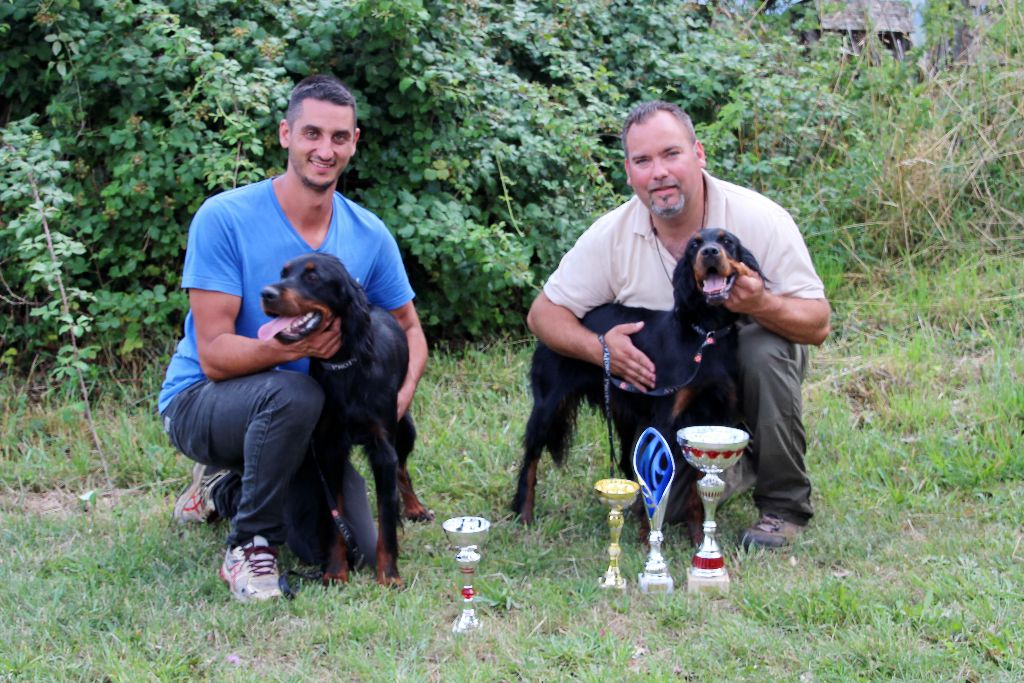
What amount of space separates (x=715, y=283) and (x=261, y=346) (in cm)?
137

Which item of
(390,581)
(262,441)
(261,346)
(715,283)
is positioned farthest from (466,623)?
(715,283)

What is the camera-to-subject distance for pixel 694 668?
2.71 metres

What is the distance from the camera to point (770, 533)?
11.8ft

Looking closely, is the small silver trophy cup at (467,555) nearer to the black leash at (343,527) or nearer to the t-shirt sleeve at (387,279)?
the black leash at (343,527)

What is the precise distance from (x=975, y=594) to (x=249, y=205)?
7.87 ft

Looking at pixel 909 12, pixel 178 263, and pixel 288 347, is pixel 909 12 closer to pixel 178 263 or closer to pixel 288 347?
pixel 178 263

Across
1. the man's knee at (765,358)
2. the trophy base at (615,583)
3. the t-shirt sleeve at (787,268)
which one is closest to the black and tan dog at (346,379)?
the trophy base at (615,583)

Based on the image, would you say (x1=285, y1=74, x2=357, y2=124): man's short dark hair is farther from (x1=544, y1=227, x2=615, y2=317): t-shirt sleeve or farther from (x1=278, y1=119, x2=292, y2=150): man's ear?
(x1=544, y1=227, x2=615, y2=317): t-shirt sleeve

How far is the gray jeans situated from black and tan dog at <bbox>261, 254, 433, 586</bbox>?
0.26 feet

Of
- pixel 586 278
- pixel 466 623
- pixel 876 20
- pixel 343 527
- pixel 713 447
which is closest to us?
pixel 466 623

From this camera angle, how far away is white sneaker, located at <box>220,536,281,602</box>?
127 inches

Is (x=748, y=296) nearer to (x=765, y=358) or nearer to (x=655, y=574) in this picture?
(x=765, y=358)

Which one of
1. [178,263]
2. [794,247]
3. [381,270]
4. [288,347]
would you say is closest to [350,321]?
[288,347]

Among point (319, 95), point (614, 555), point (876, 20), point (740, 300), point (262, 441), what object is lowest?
point (614, 555)
